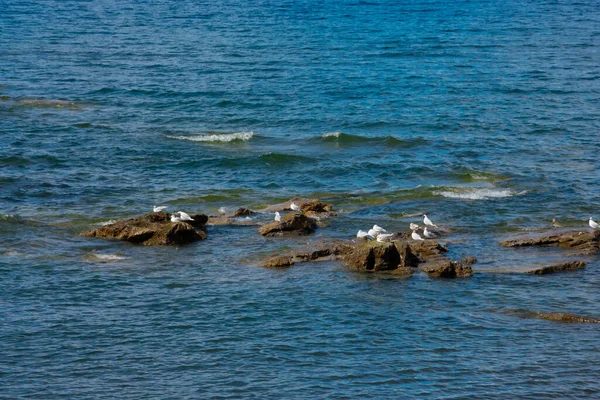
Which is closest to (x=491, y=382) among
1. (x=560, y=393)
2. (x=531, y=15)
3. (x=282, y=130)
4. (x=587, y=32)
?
(x=560, y=393)

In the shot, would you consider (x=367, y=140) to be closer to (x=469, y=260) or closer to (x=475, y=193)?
(x=475, y=193)

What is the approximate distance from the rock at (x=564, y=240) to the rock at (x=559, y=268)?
1.32 m

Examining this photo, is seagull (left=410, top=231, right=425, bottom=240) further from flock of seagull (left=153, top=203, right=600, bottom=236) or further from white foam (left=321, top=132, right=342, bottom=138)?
white foam (left=321, top=132, right=342, bottom=138)

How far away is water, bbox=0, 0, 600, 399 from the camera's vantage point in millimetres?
17156

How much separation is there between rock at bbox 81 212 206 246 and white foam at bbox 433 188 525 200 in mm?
8666

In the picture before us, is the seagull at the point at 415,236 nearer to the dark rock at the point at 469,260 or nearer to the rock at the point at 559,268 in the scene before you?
the dark rock at the point at 469,260

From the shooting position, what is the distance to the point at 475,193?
29.3m

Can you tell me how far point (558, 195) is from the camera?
95.2ft

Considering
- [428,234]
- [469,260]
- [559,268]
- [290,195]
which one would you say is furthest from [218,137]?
[559,268]

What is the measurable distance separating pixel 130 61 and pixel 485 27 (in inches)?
1043

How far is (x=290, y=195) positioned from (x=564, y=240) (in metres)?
9.37

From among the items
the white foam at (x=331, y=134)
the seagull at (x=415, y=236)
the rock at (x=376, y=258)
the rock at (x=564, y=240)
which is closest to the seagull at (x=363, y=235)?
the seagull at (x=415, y=236)

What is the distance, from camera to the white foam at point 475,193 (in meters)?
29.0

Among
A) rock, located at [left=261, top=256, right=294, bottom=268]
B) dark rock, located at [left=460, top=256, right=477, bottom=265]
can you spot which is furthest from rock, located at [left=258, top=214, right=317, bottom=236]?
dark rock, located at [left=460, top=256, right=477, bottom=265]
